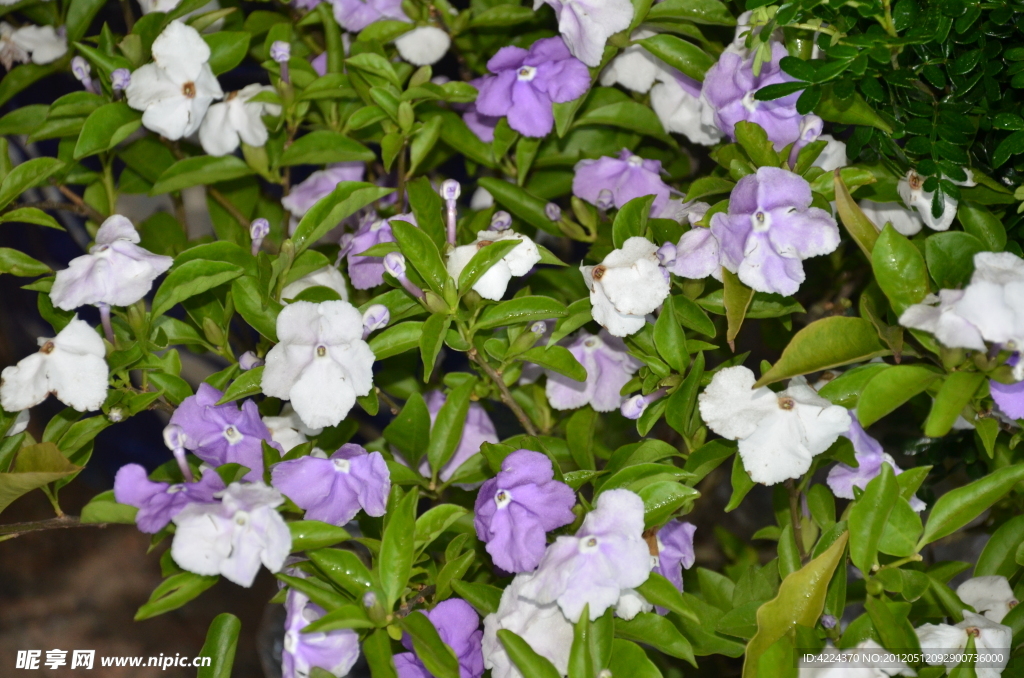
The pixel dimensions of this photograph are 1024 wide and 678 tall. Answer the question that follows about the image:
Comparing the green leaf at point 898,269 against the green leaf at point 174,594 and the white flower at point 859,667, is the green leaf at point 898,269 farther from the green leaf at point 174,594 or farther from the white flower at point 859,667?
the green leaf at point 174,594

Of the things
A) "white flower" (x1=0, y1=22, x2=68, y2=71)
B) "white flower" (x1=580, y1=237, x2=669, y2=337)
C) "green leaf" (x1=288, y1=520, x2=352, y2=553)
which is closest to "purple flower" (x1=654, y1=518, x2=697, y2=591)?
"white flower" (x1=580, y1=237, x2=669, y2=337)

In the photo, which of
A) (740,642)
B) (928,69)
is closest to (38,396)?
(740,642)

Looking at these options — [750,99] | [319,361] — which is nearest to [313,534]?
[319,361]

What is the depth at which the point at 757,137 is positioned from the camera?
0.94 m

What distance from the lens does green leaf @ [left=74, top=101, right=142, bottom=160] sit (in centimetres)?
106

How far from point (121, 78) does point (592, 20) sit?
1.88 ft

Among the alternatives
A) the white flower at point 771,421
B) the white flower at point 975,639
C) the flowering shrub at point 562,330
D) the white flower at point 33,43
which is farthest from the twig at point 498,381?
the white flower at point 33,43

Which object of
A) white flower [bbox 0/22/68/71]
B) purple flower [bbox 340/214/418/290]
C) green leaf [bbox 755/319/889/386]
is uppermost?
white flower [bbox 0/22/68/71]

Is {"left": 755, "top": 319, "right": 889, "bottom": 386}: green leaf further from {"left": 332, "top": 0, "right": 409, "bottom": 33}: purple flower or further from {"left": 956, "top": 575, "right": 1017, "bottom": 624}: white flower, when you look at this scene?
{"left": 332, "top": 0, "right": 409, "bottom": 33}: purple flower

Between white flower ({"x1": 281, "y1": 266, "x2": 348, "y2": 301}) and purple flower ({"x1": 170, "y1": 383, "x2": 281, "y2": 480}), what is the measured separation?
0.54 ft

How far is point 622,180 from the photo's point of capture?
1106 mm

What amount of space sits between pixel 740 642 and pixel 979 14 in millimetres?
659

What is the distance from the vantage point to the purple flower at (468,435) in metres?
1.12

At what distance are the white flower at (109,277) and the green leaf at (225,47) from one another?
30 centimetres
